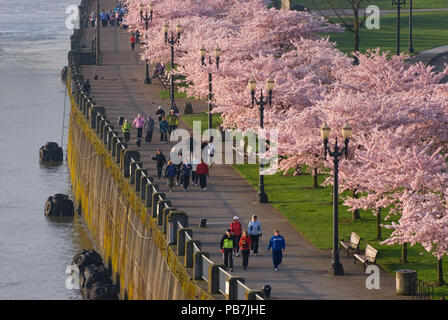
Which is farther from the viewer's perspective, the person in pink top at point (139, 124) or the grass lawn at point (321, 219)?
the person in pink top at point (139, 124)

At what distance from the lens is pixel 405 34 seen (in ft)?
390

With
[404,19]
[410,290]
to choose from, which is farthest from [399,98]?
[404,19]

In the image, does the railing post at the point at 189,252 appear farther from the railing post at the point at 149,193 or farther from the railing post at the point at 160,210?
the railing post at the point at 149,193

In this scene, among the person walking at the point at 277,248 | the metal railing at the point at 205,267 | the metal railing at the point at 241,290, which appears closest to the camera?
the metal railing at the point at 241,290

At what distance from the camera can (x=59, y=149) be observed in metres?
90.9

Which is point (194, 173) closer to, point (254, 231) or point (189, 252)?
point (254, 231)

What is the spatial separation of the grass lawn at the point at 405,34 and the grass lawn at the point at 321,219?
1941 inches

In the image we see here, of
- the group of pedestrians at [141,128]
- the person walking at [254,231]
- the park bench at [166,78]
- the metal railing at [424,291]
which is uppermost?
the park bench at [166,78]

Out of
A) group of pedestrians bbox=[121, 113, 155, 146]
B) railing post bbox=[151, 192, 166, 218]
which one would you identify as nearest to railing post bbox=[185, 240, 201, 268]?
railing post bbox=[151, 192, 166, 218]

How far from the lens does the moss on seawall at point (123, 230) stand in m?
41.2

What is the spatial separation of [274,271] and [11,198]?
4077 cm

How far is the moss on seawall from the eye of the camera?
41156mm

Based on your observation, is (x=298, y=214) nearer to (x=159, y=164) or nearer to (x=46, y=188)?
(x=159, y=164)

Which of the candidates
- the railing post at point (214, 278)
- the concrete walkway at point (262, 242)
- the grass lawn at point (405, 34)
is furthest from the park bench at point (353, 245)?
the grass lawn at point (405, 34)
